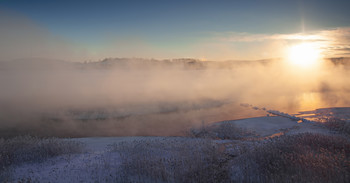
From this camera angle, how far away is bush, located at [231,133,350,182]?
10.5 ft

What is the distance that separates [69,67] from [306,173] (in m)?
85.0

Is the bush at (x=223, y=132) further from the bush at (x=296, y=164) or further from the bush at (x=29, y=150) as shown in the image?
the bush at (x=29, y=150)

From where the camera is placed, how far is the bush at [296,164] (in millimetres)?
3191

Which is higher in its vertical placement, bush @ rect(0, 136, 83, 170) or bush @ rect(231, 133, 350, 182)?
bush @ rect(0, 136, 83, 170)

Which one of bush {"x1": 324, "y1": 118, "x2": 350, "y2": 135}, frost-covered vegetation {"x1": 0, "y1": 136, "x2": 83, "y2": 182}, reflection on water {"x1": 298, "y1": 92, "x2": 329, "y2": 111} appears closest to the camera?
frost-covered vegetation {"x1": 0, "y1": 136, "x2": 83, "y2": 182}

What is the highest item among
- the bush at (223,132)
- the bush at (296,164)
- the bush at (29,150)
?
the bush at (29,150)

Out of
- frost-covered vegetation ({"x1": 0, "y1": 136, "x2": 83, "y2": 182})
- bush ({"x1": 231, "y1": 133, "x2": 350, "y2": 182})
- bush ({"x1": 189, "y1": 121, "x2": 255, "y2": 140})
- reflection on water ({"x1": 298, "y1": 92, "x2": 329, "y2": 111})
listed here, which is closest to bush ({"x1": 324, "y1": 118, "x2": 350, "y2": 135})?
bush ({"x1": 189, "y1": 121, "x2": 255, "y2": 140})

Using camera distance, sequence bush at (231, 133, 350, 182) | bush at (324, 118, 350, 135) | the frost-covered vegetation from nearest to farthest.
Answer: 1. bush at (231, 133, 350, 182)
2. the frost-covered vegetation
3. bush at (324, 118, 350, 135)

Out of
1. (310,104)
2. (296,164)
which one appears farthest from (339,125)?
(310,104)

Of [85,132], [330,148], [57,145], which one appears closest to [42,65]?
[85,132]

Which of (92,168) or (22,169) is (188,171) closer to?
(92,168)

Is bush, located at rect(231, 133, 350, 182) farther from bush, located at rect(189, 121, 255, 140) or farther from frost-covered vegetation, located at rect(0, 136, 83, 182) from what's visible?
frost-covered vegetation, located at rect(0, 136, 83, 182)

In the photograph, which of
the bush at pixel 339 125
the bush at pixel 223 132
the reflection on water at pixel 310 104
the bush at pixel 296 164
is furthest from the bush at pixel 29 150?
the reflection on water at pixel 310 104

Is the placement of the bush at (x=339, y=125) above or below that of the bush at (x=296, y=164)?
below
